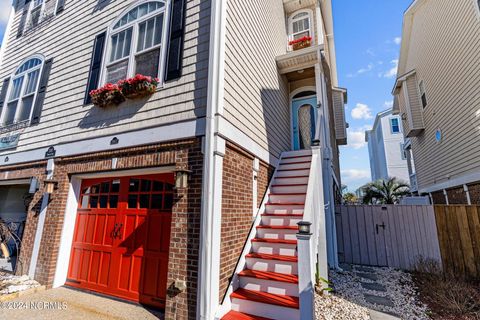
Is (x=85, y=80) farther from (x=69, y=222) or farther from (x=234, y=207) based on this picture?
(x=234, y=207)

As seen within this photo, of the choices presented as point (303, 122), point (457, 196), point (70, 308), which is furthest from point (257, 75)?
point (457, 196)

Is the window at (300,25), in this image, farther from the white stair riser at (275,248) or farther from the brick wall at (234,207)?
the white stair riser at (275,248)

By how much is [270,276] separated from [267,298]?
1.17 ft

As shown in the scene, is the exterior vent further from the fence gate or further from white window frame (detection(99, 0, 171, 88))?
white window frame (detection(99, 0, 171, 88))

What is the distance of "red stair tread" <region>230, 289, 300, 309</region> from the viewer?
302cm

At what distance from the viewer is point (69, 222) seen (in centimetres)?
473

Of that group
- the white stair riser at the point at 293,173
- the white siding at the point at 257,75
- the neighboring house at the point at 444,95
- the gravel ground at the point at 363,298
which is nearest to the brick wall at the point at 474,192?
the neighboring house at the point at 444,95

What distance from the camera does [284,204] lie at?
4.88m

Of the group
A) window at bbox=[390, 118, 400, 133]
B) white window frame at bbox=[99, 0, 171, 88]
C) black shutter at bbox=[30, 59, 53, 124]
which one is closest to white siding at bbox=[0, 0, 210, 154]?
black shutter at bbox=[30, 59, 53, 124]

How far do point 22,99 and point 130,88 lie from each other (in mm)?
4564

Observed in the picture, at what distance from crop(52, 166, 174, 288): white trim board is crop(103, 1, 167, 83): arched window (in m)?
1.95

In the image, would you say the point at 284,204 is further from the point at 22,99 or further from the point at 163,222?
the point at 22,99

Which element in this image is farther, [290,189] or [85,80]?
[290,189]

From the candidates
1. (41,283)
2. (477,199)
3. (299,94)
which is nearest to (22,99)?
(41,283)
